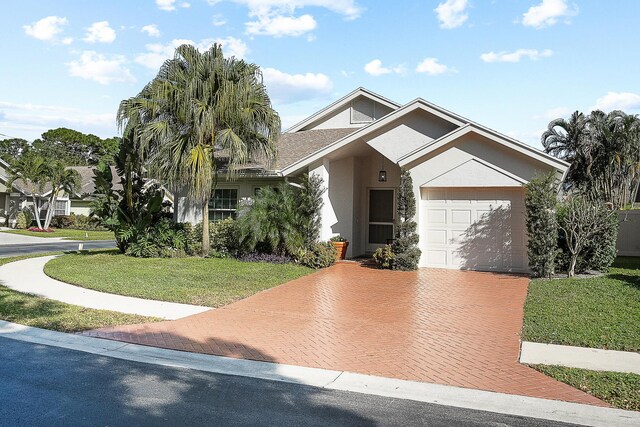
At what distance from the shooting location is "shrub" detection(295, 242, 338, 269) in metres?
15.1

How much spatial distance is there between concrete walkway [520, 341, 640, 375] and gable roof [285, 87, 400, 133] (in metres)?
14.4

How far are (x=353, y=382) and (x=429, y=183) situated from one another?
1004 centimetres

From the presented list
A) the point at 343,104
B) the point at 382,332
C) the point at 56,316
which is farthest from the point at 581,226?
the point at 56,316

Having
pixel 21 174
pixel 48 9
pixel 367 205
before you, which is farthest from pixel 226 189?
pixel 21 174

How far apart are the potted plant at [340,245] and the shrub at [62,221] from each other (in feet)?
101

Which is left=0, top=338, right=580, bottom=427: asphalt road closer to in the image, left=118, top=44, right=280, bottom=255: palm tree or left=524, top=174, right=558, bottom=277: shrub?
left=524, top=174, right=558, bottom=277: shrub

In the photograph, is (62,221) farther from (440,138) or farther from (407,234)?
(440,138)

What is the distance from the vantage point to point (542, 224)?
41.9 ft

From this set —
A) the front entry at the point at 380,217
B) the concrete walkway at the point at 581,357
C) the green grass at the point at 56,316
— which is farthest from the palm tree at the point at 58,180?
the concrete walkway at the point at 581,357

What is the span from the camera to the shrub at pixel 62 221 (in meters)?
39.1

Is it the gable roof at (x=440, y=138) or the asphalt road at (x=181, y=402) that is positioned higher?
the gable roof at (x=440, y=138)

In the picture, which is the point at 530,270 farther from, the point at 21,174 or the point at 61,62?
the point at 21,174

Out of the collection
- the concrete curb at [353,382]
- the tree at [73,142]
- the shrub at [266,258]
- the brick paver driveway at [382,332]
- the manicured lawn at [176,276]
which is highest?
the tree at [73,142]

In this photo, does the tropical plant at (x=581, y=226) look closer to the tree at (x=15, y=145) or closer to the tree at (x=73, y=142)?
the tree at (x=73, y=142)
